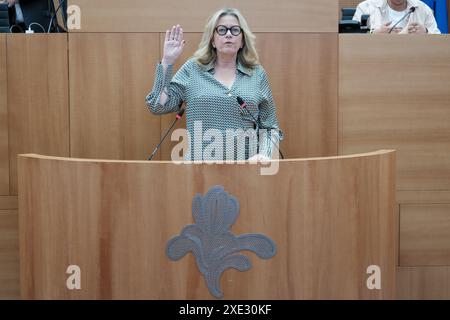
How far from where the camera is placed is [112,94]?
325cm

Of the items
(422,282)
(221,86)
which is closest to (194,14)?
(221,86)

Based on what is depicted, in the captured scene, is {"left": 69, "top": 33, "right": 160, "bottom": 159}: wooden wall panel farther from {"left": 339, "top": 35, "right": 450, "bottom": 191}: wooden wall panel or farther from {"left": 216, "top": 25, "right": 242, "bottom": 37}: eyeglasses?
{"left": 339, "top": 35, "right": 450, "bottom": 191}: wooden wall panel

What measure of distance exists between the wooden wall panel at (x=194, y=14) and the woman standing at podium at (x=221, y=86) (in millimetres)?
187

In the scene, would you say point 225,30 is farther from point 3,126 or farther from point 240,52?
point 3,126

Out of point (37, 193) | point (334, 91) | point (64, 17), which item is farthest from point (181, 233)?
point (64, 17)

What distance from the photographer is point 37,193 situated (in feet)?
8.25

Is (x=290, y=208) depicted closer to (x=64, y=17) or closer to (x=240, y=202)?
(x=240, y=202)

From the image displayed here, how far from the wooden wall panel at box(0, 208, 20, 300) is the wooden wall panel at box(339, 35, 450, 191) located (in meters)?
1.49

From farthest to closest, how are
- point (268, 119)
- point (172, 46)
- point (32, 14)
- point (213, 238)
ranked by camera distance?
point (32, 14) < point (268, 119) < point (172, 46) < point (213, 238)

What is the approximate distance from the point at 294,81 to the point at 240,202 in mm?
1034

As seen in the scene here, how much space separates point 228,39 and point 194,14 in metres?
0.33

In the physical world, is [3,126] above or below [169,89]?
below

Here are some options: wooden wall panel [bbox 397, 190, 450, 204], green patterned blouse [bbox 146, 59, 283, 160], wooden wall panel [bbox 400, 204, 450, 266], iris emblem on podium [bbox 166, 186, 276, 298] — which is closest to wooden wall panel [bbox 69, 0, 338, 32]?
green patterned blouse [bbox 146, 59, 283, 160]

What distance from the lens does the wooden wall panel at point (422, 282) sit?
335 centimetres
